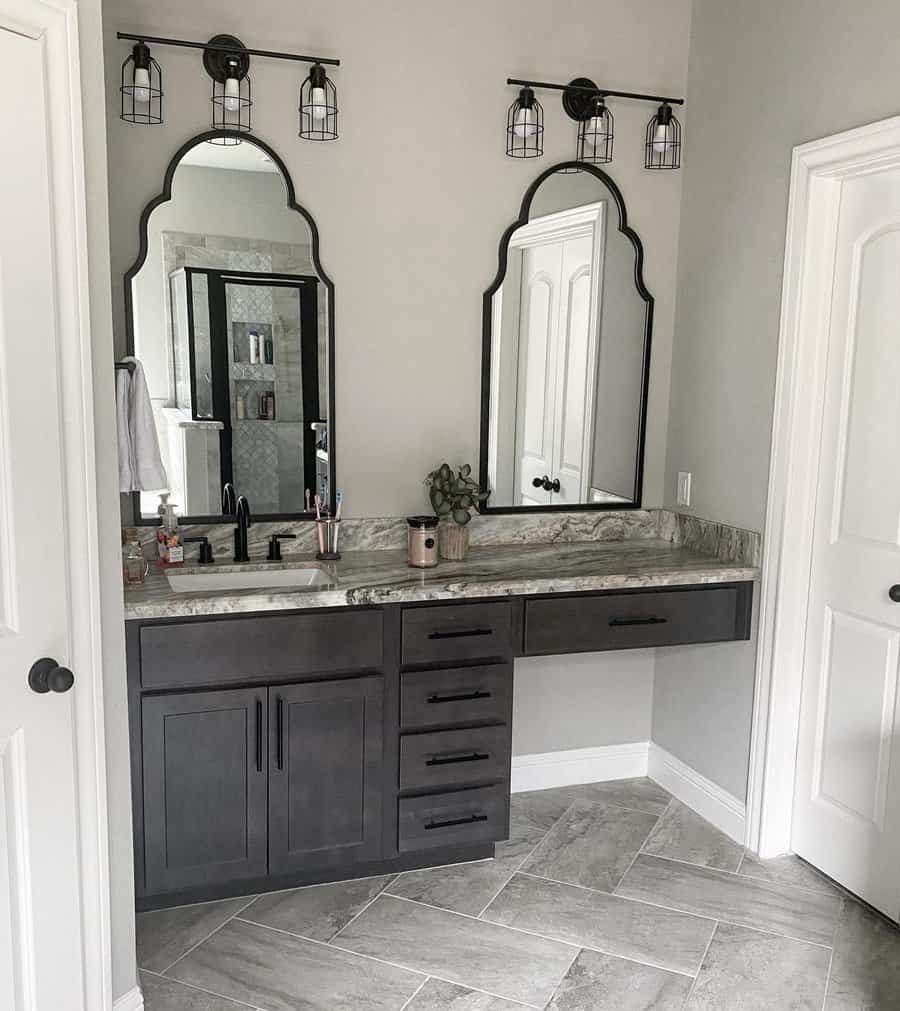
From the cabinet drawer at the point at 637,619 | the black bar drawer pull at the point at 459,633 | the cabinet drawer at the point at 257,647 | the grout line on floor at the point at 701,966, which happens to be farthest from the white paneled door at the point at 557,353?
the grout line on floor at the point at 701,966

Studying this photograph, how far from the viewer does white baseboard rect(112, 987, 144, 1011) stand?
2.13 m

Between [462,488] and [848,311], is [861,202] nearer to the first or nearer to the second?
[848,311]

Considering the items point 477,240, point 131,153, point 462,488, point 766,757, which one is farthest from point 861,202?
point 131,153

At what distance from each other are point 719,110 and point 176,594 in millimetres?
2386

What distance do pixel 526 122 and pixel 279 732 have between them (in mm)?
2087

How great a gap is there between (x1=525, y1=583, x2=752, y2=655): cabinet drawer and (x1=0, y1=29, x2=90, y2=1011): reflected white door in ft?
4.68

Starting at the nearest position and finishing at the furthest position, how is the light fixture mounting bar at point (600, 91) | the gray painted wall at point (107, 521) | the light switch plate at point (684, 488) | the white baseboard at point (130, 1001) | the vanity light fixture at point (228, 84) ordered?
the gray painted wall at point (107, 521), the white baseboard at point (130, 1001), the vanity light fixture at point (228, 84), the light fixture mounting bar at point (600, 91), the light switch plate at point (684, 488)

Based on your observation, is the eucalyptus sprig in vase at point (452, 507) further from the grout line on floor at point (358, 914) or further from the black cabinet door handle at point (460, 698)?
the grout line on floor at point (358, 914)

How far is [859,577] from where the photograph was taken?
2.76 m

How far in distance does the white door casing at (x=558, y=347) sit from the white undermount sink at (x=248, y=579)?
0.85 metres

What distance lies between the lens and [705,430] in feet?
10.9

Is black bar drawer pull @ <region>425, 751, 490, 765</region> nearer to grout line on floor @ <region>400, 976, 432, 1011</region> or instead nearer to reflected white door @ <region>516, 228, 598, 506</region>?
grout line on floor @ <region>400, 976, 432, 1011</region>

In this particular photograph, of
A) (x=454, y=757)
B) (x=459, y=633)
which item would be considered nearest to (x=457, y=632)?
(x=459, y=633)

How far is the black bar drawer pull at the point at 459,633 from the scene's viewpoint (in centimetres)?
276
